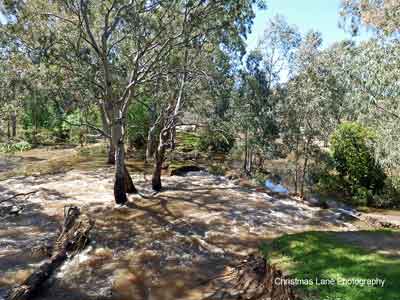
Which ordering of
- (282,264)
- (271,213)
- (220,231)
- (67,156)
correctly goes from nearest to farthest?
(282,264)
(220,231)
(271,213)
(67,156)

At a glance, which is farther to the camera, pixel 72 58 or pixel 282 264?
pixel 72 58

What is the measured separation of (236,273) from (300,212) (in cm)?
697

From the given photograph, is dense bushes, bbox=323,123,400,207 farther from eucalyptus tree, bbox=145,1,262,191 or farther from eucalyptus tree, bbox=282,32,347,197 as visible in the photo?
eucalyptus tree, bbox=145,1,262,191

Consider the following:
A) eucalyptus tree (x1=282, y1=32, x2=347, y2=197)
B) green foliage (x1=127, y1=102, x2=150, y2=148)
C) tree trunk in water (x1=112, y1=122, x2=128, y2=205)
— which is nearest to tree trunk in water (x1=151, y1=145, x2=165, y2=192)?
tree trunk in water (x1=112, y1=122, x2=128, y2=205)

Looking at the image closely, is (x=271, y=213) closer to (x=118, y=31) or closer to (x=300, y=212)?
(x=300, y=212)

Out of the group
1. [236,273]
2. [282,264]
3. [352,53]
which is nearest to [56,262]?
[236,273]

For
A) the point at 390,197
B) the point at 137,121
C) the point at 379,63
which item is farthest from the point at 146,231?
the point at 137,121

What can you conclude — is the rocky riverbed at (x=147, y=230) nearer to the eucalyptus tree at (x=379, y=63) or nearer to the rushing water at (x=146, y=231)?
the rushing water at (x=146, y=231)

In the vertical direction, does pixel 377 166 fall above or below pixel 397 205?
above

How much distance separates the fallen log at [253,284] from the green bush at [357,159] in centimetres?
1241

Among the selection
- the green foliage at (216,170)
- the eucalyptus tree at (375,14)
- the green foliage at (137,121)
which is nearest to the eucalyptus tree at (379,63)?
the eucalyptus tree at (375,14)

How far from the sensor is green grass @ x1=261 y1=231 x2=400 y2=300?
578cm

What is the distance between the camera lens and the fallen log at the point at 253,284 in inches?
261

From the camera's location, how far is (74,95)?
71.1ft
